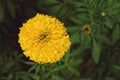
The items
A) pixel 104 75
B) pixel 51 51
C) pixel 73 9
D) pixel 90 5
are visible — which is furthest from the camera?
pixel 104 75

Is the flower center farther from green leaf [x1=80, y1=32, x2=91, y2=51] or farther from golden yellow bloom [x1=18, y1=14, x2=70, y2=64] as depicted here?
green leaf [x1=80, y1=32, x2=91, y2=51]

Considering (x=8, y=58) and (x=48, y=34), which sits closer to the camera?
(x=48, y=34)

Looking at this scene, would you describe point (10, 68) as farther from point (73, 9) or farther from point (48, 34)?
point (48, 34)

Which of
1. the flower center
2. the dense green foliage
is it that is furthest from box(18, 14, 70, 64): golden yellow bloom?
the dense green foliage

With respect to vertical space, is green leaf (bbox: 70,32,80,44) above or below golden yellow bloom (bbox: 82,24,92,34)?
below

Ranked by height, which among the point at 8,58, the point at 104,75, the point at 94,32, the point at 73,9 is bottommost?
the point at 104,75

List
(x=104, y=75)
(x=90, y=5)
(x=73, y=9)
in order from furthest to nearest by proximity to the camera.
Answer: (x=104, y=75), (x=73, y=9), (x=90, y=5)

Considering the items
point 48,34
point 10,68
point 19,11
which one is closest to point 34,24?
point 48,34
